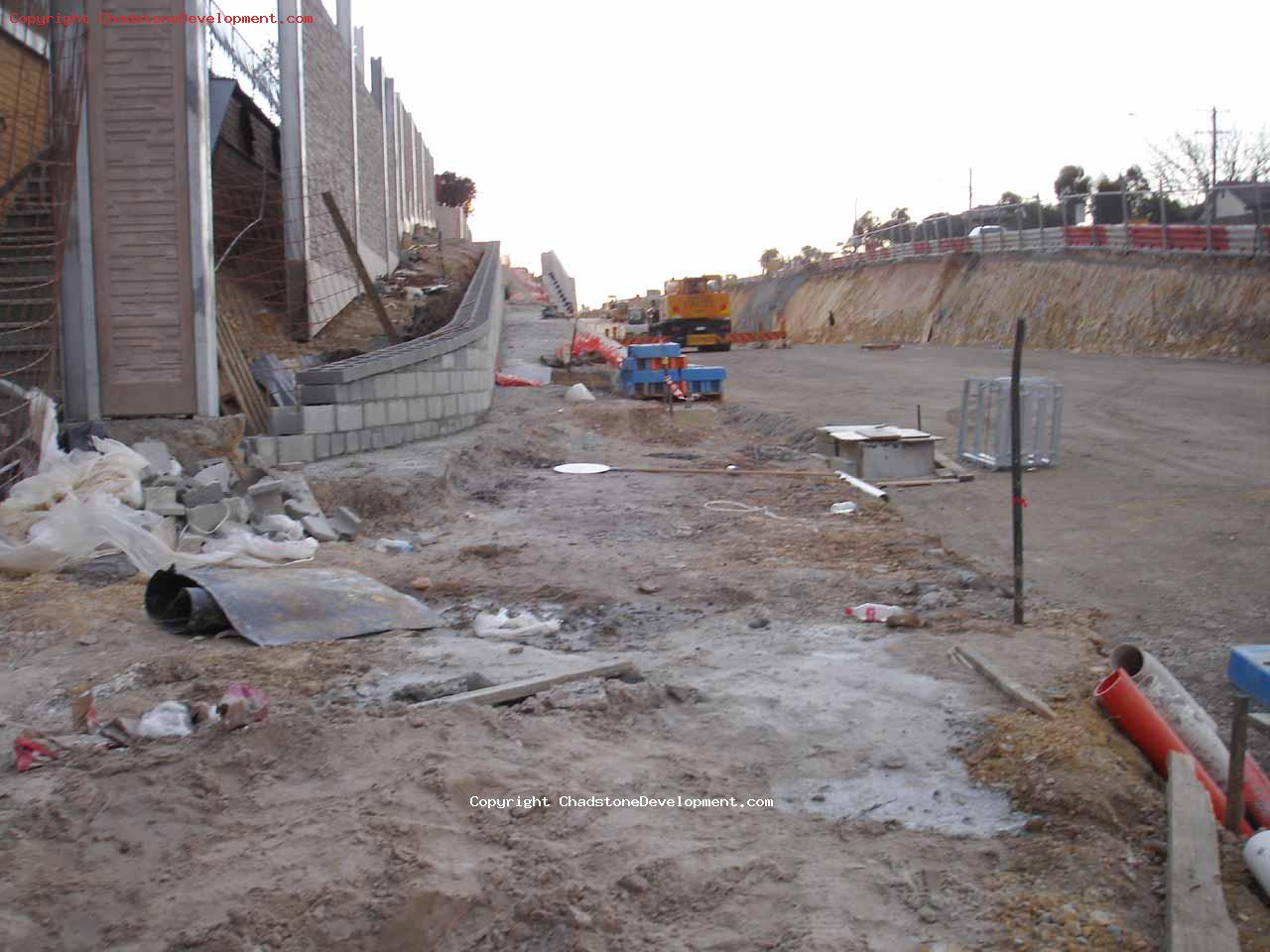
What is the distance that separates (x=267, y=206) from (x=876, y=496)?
9.99 m

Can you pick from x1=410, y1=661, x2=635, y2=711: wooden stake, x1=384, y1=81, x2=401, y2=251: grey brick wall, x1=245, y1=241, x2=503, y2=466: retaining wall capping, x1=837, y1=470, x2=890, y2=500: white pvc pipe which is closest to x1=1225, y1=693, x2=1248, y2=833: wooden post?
x1=410, y1=661, x2=635, y2=711: wooden stake

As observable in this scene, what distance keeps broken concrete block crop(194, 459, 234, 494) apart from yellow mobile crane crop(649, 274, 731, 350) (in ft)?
87.6

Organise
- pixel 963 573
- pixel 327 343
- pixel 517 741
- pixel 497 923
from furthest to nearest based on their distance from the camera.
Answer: pixel 327 343 → pixel 963 573 → pixel 517 741 → pixel 497 923

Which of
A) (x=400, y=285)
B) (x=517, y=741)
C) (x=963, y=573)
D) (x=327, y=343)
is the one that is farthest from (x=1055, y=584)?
(x=400, y=285)

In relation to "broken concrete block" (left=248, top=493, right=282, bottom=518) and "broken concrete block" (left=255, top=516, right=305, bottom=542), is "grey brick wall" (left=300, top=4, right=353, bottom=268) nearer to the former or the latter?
"broken concrete block" (left=248, top=493, right=282, bottom=518)

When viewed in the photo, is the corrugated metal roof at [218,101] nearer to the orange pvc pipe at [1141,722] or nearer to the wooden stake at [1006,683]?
the wooden stake at [1006,683]

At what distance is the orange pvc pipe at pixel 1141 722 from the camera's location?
434 cm

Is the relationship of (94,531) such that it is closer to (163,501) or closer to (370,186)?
(163,501)

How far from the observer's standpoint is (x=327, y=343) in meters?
15.2

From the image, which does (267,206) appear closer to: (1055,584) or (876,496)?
(876,496)

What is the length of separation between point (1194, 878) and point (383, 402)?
9063 mm

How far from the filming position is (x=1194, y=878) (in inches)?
129

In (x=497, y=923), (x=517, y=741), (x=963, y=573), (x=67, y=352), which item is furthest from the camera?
(x=67, y=352)

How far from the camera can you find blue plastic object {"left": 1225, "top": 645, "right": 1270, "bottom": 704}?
519cm
